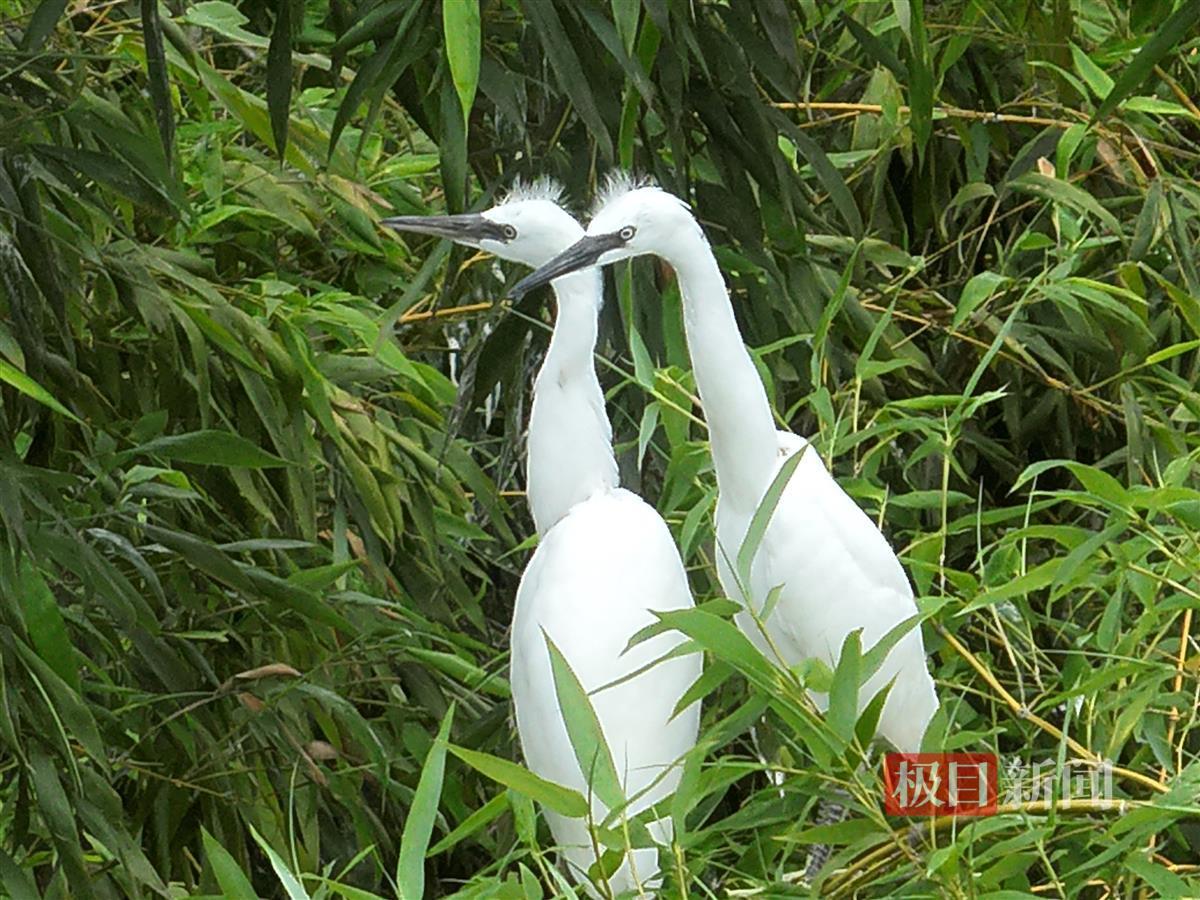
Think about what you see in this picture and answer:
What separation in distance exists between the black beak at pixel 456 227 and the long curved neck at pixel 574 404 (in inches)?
3.1

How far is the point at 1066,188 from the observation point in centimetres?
218

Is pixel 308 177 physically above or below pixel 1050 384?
above

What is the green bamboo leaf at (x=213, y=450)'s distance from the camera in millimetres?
1624

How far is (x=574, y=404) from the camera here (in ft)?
6.15

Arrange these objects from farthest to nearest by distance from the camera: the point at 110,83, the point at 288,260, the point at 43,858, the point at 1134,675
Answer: the point at 288,260 → the point at 110,83 → the point at 43,858 → the point at 1134,675

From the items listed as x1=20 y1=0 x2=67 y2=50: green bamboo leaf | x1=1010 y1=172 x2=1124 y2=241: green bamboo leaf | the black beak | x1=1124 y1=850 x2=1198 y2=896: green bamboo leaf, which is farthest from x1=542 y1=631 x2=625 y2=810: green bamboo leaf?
x1=1010 y1=172 x2=1124 y2=241: green bamboo leaf

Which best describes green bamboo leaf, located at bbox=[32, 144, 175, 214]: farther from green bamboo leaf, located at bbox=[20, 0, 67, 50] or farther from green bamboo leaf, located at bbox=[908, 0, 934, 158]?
green bamboo leaf, located at bbox=[908, 0, 934, 158]

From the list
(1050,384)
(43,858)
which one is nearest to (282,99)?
(43,858)

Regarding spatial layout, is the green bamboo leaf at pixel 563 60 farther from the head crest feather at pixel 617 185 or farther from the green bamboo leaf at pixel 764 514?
the green bamboo leaf at pixel 764 514

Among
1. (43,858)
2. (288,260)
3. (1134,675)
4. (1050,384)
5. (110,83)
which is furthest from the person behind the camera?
(288,260)

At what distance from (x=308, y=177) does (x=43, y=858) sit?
2.52 feet

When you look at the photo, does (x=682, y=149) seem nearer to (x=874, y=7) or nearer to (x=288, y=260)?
(x=874, y=7)

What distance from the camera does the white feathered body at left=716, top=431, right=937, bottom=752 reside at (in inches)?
71.0

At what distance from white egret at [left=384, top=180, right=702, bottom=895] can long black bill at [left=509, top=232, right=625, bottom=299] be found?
0.15 m
